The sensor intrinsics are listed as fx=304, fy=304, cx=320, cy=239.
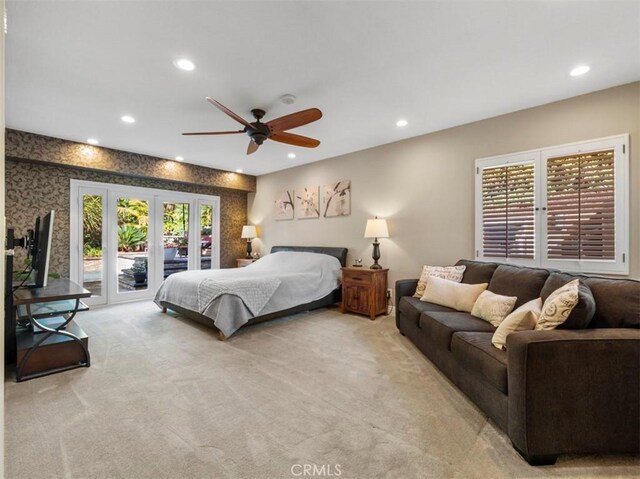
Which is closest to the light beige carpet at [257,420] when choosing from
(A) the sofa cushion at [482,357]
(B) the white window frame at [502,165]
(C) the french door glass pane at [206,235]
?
(A) the sofa cushion at [482,357]

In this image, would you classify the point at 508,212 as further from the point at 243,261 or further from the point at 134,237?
the point at 134,237

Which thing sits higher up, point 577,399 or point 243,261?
point 243,261

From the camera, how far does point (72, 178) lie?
472cm

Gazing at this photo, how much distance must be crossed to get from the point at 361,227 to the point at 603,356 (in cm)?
363

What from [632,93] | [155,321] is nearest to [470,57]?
[632,93]

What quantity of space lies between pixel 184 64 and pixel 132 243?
3.90 metres

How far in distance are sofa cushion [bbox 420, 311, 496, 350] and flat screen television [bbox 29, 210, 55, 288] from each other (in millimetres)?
3334

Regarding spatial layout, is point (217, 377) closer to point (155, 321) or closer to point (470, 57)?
point (155, 321)

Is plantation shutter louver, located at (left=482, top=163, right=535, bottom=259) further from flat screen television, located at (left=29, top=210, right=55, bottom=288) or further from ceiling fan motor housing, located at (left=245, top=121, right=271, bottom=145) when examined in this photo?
flat screen television, located at (left=29, top=210, right=55, bottom=288)

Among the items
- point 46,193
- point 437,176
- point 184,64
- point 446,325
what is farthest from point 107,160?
point 446,325

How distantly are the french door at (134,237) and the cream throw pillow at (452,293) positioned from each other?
15.4 ft

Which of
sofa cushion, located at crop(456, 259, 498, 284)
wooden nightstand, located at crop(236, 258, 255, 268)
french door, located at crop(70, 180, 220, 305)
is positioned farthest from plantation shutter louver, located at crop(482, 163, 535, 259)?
french door, located at crop(70, 180, 220, 305)

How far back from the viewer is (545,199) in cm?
323

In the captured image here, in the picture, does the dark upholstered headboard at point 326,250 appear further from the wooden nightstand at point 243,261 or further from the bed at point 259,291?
the wooden nightstand at point 243,261
